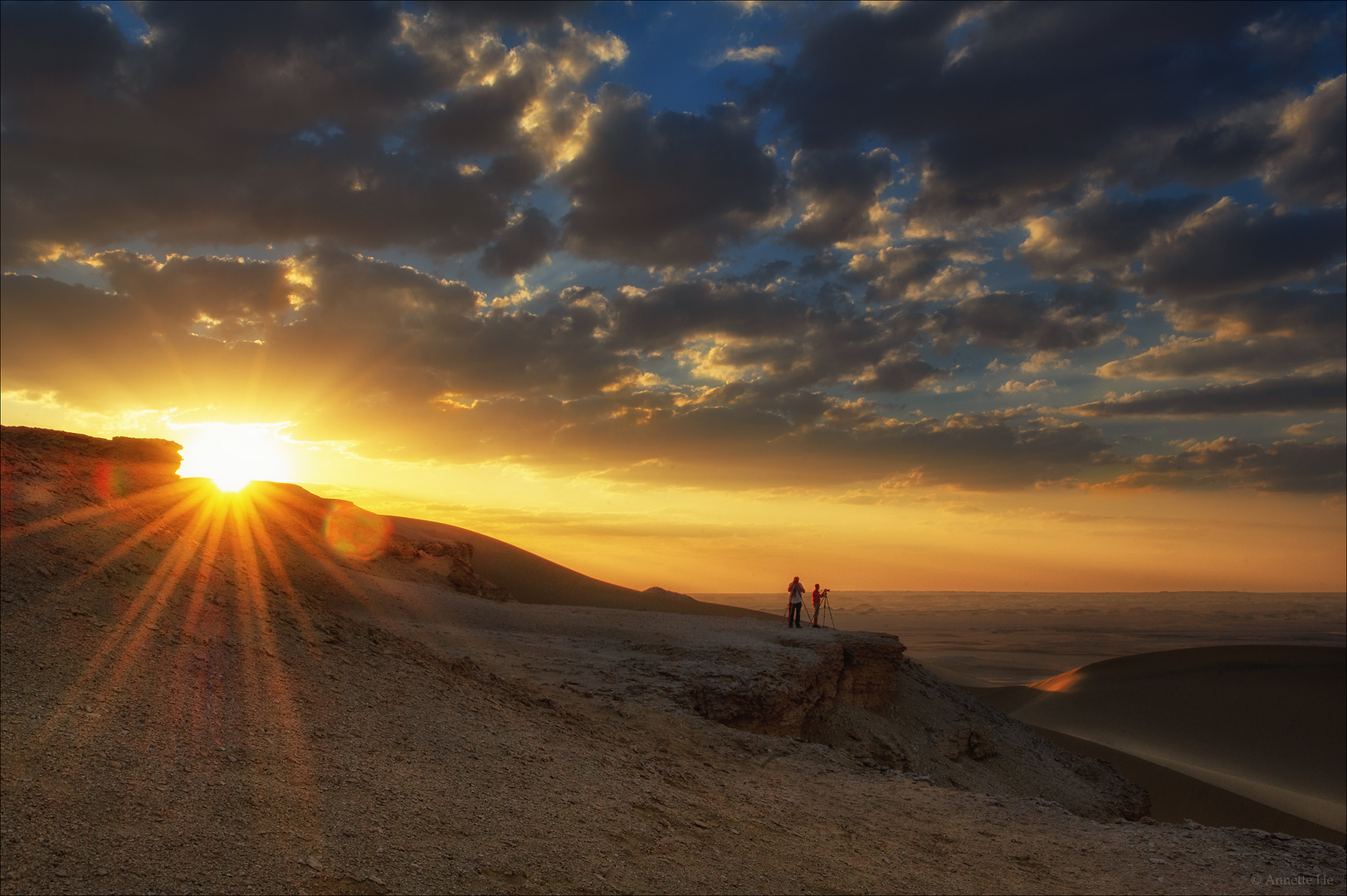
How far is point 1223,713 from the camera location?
100ft

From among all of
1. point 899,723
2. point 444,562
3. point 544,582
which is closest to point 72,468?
point 444,562

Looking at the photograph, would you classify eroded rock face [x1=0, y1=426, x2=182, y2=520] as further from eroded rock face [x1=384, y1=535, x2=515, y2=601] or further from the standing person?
the standing person

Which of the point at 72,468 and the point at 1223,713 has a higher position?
the point at 72,468

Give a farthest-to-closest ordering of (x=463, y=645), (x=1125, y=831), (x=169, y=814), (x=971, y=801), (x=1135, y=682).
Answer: (x=1135, y=682), (x=463, y=645), (x=971, y=801), (x=1125, y=831), (x=169, y=814)

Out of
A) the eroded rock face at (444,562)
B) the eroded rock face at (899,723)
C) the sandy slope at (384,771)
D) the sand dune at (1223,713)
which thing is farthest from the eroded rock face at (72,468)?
the sand dune at (1223,713)

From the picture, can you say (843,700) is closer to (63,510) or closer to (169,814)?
(169,814)

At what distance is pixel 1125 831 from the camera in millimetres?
8234

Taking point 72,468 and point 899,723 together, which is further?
point 899,723

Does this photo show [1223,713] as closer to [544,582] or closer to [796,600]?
[796,600]

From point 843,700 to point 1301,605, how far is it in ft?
480

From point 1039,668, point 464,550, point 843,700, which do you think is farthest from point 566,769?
point 1039,668

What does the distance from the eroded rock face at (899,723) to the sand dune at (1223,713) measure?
975 cm

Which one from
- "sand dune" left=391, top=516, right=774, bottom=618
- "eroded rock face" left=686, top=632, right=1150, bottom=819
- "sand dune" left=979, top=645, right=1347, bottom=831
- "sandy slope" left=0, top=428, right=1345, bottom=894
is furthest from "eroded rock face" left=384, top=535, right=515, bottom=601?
"sand dune" left=979, top=645, right=1347, bottom=831

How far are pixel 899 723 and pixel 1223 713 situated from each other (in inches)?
967
